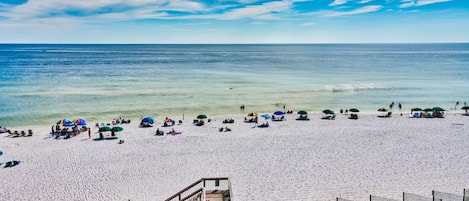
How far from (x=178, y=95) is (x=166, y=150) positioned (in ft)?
78.9

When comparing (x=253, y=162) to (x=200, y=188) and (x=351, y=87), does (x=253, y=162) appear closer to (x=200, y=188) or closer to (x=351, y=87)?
(x=200, y=188)

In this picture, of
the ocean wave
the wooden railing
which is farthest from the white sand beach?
the ocean wave

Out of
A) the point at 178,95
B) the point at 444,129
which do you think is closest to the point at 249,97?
the point at 178,95

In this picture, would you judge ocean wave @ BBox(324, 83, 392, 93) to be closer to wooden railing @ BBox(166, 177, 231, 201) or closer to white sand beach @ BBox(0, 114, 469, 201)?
white sand beach @ BBox(0, 114, 469, 201)

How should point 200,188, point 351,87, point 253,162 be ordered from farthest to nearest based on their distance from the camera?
point 351,87 < point 253,162 < point 200,188

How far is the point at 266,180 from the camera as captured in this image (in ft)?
55.0

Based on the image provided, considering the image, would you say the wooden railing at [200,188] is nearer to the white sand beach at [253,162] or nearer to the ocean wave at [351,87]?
the white sand beach at [253,162]

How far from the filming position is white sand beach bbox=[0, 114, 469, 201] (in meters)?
15.7

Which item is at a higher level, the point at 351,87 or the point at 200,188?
the point at 351,87

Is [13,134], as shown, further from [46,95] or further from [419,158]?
[419,158]

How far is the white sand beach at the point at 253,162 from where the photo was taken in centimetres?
1566

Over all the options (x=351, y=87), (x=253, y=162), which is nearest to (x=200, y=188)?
(x=253, y=162)

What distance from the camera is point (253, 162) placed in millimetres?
19375

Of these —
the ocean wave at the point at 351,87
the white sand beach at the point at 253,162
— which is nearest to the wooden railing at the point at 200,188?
the white sand beach at the point at 253,162
